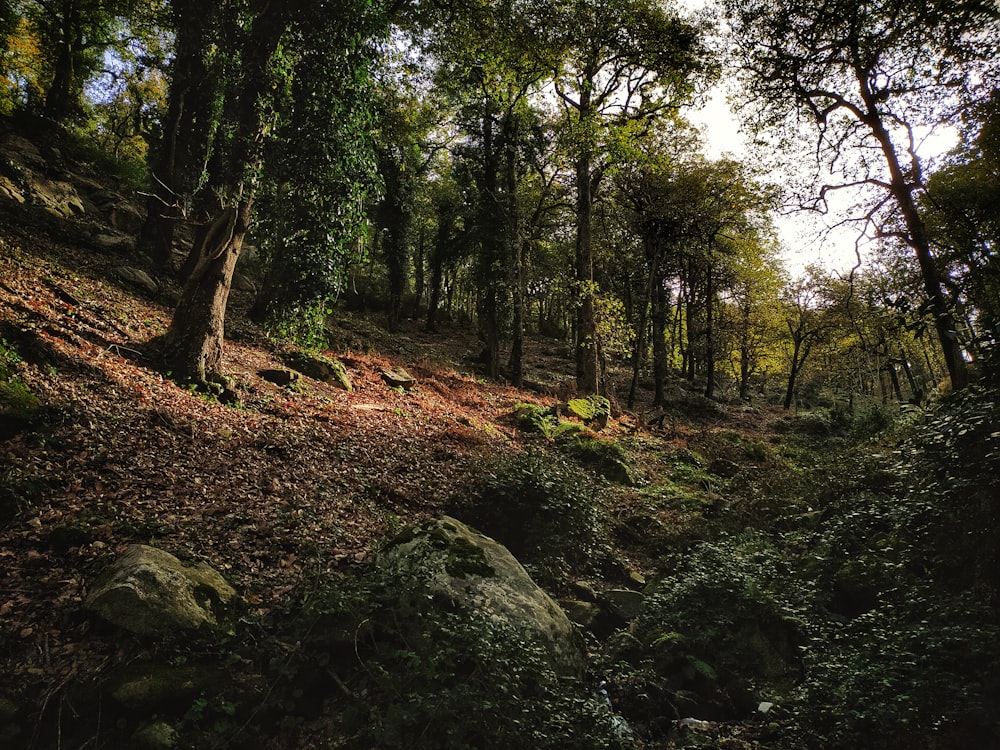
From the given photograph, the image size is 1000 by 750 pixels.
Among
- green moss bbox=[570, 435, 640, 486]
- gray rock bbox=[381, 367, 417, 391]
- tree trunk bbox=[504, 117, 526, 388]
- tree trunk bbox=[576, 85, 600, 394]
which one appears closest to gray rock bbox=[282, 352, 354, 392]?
gray rock bbox=[381, 367, 417, 391]

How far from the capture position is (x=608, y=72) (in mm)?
16359

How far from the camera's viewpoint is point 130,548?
4.67 metres

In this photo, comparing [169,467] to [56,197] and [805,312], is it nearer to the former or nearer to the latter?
[56,197]

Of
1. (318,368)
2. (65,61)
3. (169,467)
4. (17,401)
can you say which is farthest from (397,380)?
(65,61)

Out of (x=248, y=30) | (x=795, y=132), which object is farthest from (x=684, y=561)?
(x=795, y=132)

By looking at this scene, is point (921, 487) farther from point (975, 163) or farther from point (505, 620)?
point (975, 163)

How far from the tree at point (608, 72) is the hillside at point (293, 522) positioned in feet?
22.3

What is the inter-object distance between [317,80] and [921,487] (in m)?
11.6

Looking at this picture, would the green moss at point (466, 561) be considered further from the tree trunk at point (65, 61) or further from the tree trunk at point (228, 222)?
the tree trunk at point (65, 61)

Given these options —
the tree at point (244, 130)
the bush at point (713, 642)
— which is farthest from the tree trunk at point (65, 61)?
the bush at point (713, 642)

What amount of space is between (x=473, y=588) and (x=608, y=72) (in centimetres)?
1721

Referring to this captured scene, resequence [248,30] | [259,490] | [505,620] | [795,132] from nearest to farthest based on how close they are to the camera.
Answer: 1. [505,620]
2. [259,490]
3. [248,30]
4. [795,132]

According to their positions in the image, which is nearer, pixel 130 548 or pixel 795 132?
pixel 130 548

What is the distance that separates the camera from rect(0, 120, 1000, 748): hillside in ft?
12.7
